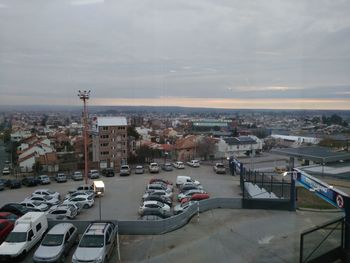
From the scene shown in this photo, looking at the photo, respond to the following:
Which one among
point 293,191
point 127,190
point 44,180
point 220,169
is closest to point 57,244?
point 293,191

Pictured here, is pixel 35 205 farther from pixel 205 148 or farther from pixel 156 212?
pixel 205 148

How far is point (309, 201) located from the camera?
6.29 meters

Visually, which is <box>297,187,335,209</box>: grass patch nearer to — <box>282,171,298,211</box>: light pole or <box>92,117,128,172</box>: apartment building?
A: <box>282,171,298,211</box>: light pole

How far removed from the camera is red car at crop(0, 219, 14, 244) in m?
4.72

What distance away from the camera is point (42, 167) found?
13727mm

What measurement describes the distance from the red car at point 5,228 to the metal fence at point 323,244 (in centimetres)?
392

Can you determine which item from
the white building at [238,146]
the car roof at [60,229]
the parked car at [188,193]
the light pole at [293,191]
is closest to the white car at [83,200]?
the parked car at [188,193]

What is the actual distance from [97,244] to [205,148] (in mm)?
12069

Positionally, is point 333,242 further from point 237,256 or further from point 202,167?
point 202,167

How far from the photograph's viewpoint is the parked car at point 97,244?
384cm

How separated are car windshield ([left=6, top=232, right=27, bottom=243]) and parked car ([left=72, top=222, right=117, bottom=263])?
0.82 metres

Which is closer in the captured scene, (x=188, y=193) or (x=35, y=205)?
(x=35, y=205)

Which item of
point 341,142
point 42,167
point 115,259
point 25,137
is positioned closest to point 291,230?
point 115,259

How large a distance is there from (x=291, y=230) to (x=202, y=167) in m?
8.74
